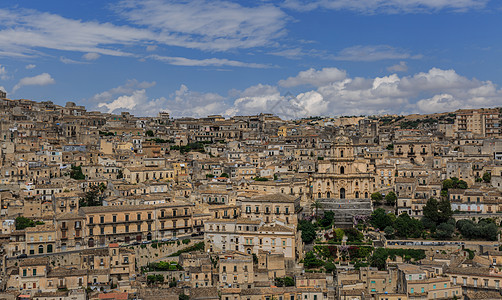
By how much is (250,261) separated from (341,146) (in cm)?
2573

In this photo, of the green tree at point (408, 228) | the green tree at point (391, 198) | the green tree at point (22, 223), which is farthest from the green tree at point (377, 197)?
the green tree at point (22, 223)

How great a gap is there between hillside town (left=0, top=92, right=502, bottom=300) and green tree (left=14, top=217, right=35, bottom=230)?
98mm

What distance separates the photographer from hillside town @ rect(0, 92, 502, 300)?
4338 cm

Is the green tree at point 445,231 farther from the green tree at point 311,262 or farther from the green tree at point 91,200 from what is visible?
the green tree at point 91,200

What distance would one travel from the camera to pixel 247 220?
50.5 m

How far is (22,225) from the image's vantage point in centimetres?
4900

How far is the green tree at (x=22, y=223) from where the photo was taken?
48938mm

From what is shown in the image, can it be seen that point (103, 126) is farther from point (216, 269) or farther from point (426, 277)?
point (426, 277)

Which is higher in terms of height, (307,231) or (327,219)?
(327,219)

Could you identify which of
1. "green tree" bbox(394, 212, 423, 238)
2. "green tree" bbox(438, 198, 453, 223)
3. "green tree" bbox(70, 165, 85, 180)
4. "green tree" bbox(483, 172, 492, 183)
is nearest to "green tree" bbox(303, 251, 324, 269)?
"green tree" bbox(394, 212, 423, 238)

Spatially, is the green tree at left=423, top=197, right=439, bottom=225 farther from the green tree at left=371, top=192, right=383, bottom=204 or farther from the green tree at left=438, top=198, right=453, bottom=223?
the green tree at left=371, top=192, right=383, bottom=204

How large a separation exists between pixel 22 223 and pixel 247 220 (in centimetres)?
1816

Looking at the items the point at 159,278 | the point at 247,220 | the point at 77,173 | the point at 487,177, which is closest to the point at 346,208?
the point at 247,220

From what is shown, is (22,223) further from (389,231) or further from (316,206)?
(389,231)
